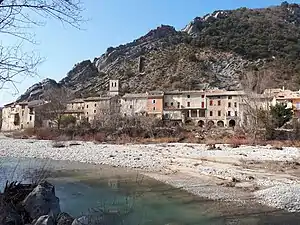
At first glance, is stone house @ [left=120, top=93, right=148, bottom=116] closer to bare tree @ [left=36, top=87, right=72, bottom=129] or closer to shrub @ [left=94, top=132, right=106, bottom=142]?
bare tree @ [left=36, top=87, right=72, bottom=129]

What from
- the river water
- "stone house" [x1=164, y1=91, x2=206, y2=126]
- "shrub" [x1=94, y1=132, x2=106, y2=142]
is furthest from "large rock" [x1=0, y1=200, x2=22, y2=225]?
"stone house" [x1=164, y1=91, x2=206, y2=126]

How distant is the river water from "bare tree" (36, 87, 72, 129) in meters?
48.7

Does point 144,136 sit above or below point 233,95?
below

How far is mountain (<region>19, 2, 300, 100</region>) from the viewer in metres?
91.9

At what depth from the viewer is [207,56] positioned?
10219 centimetres

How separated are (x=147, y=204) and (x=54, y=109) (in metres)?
61.9

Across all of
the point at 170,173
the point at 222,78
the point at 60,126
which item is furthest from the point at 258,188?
the point at 222,78

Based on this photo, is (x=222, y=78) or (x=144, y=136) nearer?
(x=144, y=136)

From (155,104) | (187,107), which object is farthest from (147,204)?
(155,104)

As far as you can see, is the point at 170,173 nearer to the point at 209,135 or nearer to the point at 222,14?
the point at 209,135

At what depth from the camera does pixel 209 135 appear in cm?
5306

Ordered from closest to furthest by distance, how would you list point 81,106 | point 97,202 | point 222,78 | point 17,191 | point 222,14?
point 17,191 → point 97,202 → point 81,106 → point 222,78 → point 222,14

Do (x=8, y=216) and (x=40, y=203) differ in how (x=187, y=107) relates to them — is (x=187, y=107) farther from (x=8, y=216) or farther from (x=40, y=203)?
(x=8, y=216)

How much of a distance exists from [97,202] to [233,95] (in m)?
62.9
